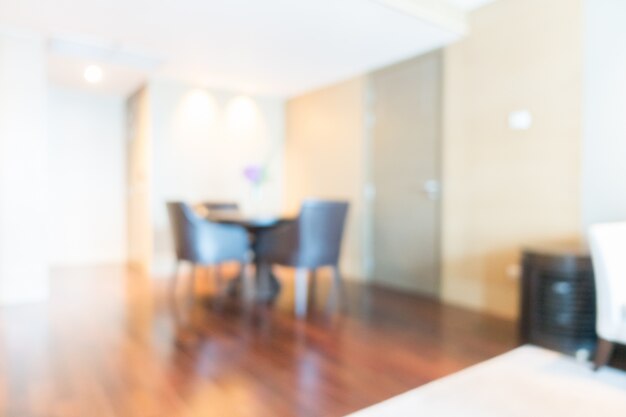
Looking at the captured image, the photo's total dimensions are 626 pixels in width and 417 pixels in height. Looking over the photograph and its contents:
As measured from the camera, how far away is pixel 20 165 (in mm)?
3533

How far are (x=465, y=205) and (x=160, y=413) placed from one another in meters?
2.81

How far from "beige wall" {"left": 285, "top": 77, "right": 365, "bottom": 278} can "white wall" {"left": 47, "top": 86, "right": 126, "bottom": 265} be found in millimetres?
2434

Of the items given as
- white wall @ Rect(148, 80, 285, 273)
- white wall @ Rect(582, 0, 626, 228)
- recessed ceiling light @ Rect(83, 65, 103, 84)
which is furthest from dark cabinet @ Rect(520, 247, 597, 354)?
recessed ceiling light @ Rect(83, 65, 103, 84)

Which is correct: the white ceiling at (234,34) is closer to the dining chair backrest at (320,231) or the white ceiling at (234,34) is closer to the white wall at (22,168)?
the white wall at (22,168)

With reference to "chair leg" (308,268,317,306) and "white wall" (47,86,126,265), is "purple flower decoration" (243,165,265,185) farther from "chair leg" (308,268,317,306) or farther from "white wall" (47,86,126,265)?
"white wall" (47,86,126,265)

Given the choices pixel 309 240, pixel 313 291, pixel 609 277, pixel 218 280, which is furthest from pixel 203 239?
pixel 609 277

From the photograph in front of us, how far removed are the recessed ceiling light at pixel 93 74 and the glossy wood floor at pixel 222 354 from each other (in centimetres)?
243

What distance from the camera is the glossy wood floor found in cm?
182

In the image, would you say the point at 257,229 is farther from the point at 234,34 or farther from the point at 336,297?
the point at 234,34

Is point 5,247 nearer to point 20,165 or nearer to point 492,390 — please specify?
point 20,165

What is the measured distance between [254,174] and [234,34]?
1224mm

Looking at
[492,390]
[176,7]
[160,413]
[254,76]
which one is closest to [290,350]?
[160,413]

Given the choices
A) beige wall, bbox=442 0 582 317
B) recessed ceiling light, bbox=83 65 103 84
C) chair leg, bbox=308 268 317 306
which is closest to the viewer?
beige wall, bbox=442 0 582 317

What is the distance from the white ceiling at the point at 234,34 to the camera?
3.05 meters
